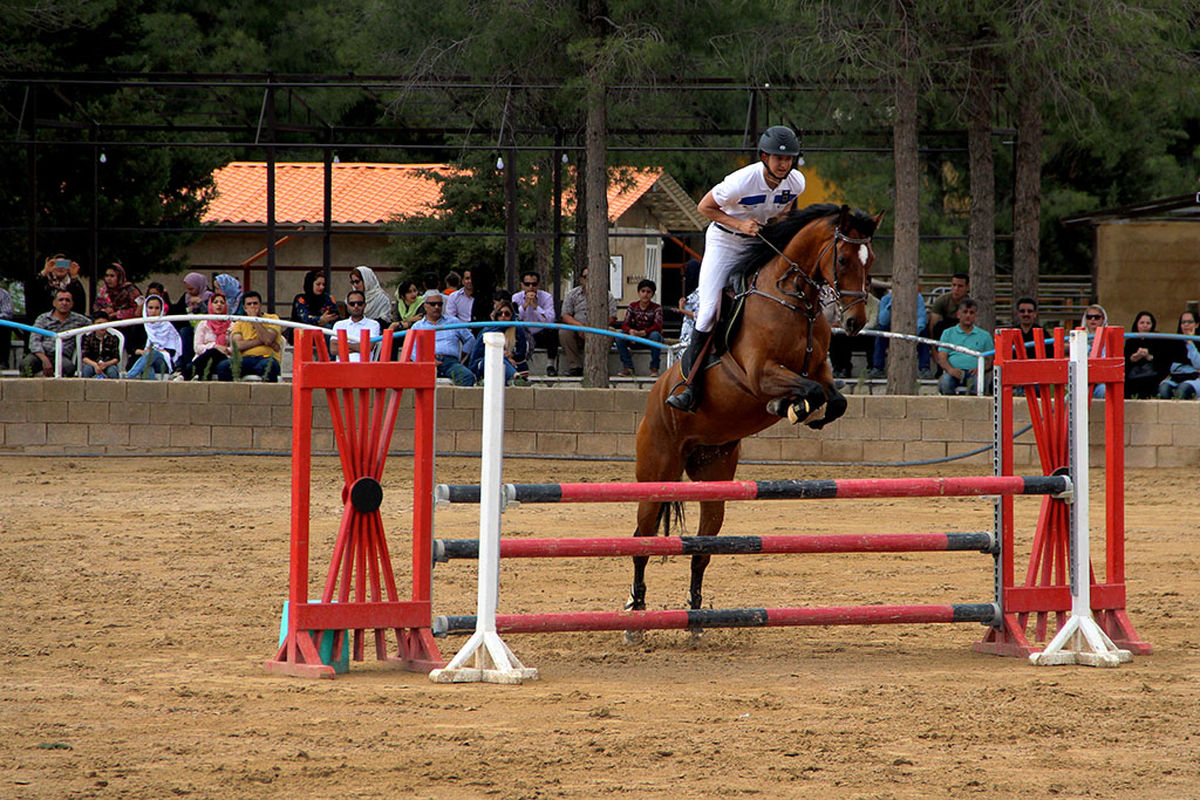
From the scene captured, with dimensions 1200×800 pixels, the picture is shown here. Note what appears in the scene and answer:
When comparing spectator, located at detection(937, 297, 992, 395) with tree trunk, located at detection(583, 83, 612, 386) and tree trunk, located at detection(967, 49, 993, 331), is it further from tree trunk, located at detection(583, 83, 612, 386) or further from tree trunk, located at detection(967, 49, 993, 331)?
tree trunk, located at detection(583, 83, 612, 386)

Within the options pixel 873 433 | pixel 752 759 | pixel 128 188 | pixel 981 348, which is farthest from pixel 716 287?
pixel 128 188

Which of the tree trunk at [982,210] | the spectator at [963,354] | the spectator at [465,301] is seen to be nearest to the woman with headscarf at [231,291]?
the spectator at [465,301]

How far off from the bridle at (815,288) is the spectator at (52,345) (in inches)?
381

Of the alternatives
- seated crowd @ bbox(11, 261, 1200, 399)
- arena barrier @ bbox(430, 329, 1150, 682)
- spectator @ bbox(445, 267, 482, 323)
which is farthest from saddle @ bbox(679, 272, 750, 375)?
spectator @ bbox(445, 267, 482, 323)

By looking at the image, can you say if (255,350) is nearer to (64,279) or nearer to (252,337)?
(252,337)

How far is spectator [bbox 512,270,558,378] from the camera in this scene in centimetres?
1850

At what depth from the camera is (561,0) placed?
17828mm

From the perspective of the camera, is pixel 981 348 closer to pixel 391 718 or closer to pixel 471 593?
pixel 471 593

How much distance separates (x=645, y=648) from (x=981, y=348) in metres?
8.49

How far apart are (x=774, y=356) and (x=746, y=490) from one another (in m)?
1.29

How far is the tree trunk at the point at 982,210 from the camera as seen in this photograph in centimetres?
1866

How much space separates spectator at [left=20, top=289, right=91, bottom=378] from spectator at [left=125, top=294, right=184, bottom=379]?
66 centimetres

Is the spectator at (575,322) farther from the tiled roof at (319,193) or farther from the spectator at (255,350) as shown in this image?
the tiled roof at (319,193)

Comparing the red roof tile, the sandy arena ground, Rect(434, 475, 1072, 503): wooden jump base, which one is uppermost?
the red roof tile
